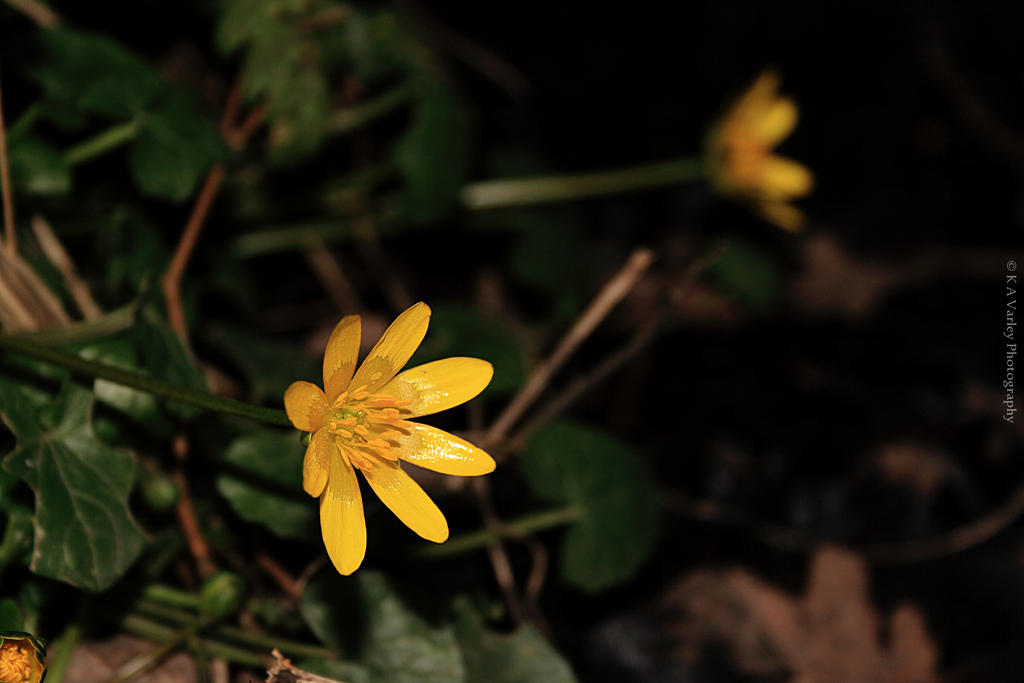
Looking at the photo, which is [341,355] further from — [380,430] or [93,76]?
[93,76]

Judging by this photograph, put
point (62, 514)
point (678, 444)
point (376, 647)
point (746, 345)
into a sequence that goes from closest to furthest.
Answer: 1. point (62, 514)
2. point (376, 647)
3. point (678, 444)
4. point (746, 345)

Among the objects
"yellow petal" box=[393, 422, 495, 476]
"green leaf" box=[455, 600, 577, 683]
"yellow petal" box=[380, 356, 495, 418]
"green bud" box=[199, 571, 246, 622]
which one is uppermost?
"yellow petal" box=[380, 356, 495, 418]

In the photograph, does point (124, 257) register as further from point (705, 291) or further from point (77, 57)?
point (705, 291)

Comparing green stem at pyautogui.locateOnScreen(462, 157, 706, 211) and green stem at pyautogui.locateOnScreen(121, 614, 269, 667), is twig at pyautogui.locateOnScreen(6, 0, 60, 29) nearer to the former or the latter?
green stem at pyautogui.locateOnScreen(462, 157, 706, 211)

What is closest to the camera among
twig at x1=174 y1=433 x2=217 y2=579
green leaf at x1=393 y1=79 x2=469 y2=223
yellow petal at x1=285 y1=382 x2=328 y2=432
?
yellow petal at x1=285 y1=382 x2=328 y2=432

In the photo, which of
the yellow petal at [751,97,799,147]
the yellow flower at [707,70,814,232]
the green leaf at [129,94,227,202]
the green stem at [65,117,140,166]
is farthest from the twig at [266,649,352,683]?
the yellow petal at [751,97,799,147]

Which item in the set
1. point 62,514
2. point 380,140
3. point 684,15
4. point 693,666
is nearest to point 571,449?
point 693,666

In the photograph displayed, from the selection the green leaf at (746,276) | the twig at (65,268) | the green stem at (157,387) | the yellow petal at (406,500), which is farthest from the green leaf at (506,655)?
the green leaf at (746,276)
